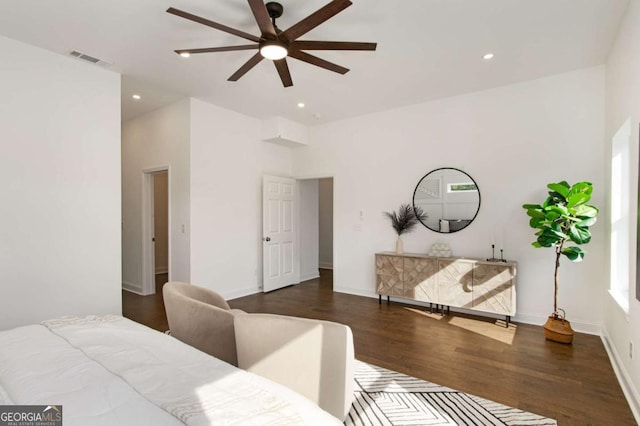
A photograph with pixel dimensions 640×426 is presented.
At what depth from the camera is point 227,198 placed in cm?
514

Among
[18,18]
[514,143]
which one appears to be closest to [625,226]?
[514,143]

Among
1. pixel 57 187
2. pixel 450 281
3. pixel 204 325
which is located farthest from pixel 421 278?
pixel 57 187

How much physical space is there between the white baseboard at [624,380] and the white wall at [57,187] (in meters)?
4.86

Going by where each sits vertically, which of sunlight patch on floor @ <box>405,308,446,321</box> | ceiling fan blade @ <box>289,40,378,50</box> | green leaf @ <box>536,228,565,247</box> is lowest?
sunlight patch on floor @ <box>405,308,446,321</box>

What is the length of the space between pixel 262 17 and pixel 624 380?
392 centimetres

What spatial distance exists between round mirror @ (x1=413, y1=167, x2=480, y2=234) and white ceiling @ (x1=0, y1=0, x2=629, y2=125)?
1.20m

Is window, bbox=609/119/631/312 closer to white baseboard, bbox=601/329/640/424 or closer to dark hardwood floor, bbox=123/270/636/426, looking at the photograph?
white baseboard, bbox=601/329/640/424

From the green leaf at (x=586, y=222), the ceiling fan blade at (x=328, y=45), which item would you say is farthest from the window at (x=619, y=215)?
the ceiling fan blade at (x=328, y=45)

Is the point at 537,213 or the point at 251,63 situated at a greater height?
the point at 251,63

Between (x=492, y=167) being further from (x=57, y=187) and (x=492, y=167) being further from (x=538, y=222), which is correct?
(x=57, y=187)

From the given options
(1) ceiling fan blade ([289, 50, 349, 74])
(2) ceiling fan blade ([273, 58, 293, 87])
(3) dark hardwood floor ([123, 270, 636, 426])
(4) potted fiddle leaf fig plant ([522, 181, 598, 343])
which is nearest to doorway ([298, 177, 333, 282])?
(3) dark hardwood floor ([123, 270, 636, 426])

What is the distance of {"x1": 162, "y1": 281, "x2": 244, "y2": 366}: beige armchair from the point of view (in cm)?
221

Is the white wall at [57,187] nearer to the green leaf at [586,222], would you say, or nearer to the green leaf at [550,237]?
the green leaf at [550,237]

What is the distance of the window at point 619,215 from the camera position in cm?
296
